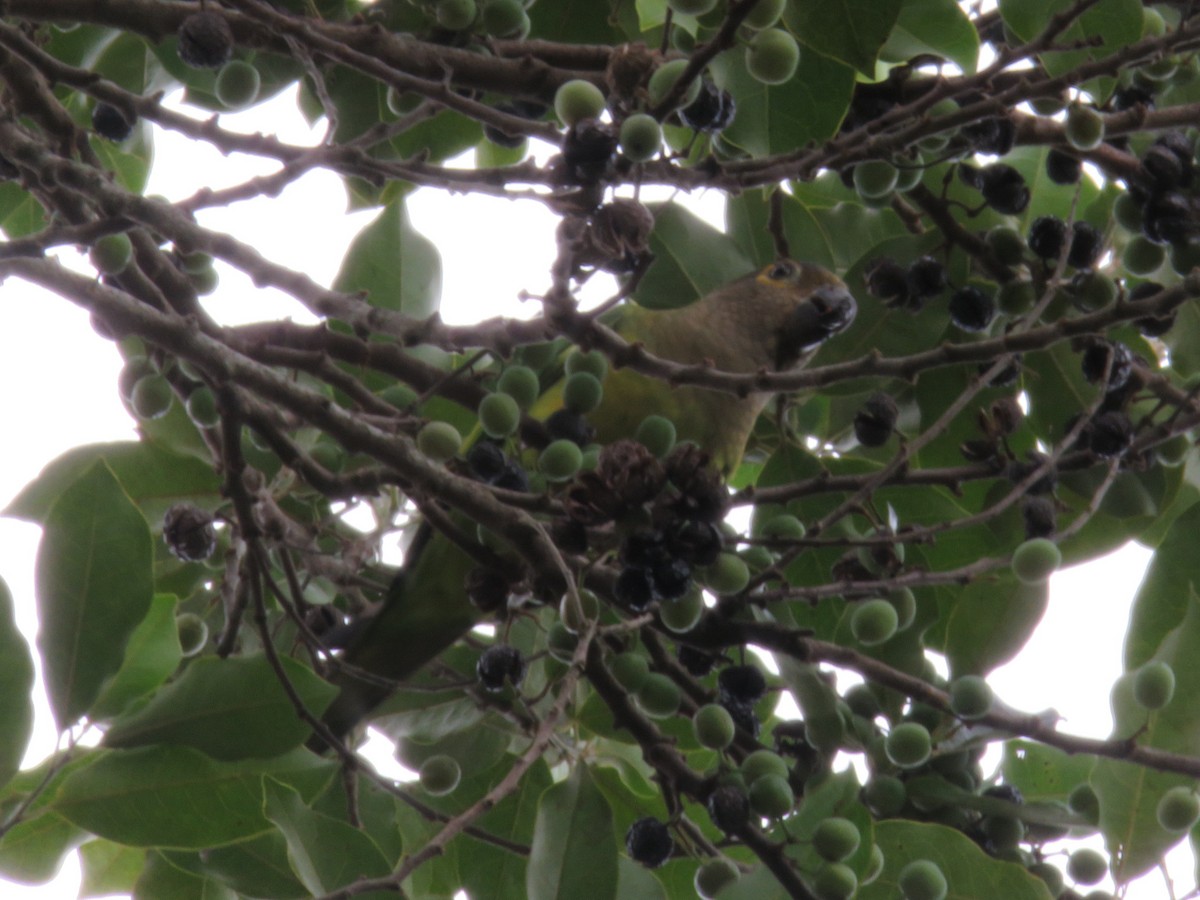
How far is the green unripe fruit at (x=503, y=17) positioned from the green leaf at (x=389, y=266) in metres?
0.47

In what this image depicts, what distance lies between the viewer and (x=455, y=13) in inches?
71.8

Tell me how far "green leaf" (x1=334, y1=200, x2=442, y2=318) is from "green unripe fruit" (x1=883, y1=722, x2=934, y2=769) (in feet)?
3.48

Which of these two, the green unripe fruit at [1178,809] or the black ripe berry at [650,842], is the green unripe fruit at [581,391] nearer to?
the black ripe berry at [650,842]

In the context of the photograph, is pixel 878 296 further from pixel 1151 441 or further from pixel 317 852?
pixel 317 852

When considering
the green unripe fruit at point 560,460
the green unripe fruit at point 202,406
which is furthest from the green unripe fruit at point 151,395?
the green unripe fruit at point 560,460

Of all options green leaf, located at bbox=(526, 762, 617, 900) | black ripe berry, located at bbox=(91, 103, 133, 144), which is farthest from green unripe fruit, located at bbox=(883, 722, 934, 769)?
black ripe berry, located at bbox=(91, 103, 133, 144)

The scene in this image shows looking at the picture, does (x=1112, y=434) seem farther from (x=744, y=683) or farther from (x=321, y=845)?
(x=321, y=845)

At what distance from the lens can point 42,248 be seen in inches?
57.8

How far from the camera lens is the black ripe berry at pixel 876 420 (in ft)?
6.29

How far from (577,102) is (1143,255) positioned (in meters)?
1.02

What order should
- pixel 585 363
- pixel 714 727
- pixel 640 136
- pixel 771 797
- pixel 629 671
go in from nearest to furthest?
pixel 640 136 < pixel 771 797 < pixel 714 727 < pixel 629 671 < pixel 585 363

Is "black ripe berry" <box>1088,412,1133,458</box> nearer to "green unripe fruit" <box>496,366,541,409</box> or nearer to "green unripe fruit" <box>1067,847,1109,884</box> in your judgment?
"green unripe fruit" <box>1067,847,1109,884</box>

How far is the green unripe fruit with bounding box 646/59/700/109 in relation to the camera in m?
1.49

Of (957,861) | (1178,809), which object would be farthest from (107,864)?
(1178,809)
